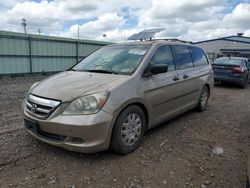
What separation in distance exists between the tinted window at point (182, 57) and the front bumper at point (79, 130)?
2.29 m

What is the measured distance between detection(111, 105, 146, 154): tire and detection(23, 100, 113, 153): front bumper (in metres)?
0.14

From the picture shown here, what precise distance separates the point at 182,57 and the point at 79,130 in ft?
9.61

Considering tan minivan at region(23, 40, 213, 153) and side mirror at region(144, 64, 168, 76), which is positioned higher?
side mirror at region(144, 64, 168, 76)

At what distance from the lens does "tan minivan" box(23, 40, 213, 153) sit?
289cm

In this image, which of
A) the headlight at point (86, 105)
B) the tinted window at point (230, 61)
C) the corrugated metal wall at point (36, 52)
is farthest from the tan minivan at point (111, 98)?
the corrugated metal wall at point (36, 52)

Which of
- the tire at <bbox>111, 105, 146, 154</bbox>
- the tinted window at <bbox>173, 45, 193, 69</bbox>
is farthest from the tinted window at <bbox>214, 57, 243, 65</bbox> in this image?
the tire at <bbox>111, 105, 146, 154</bbox>

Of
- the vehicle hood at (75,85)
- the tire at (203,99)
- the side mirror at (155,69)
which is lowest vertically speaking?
the tire at (203,99)

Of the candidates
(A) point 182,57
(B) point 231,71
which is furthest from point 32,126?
(B) point 231,71

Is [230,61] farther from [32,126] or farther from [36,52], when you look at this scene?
[32,126]

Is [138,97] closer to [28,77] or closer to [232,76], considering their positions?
[232,76]

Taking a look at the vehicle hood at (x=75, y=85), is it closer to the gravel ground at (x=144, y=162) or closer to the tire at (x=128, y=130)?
the tire at (x=128, y=130)

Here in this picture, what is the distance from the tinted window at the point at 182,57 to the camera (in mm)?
4578

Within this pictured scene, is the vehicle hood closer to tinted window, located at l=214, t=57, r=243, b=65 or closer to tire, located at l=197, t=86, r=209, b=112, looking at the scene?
tire, located at l=197, t=86, r=209, b=112

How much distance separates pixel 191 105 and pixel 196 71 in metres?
0.79
